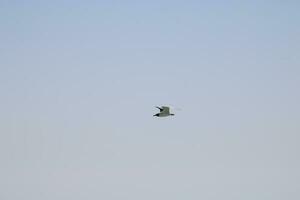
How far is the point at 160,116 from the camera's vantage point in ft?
69.7

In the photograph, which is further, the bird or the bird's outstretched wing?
the bird's outstretched wing

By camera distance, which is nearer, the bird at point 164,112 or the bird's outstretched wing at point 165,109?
the bird at point 164,112

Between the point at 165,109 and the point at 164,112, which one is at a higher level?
the point at 165,109
